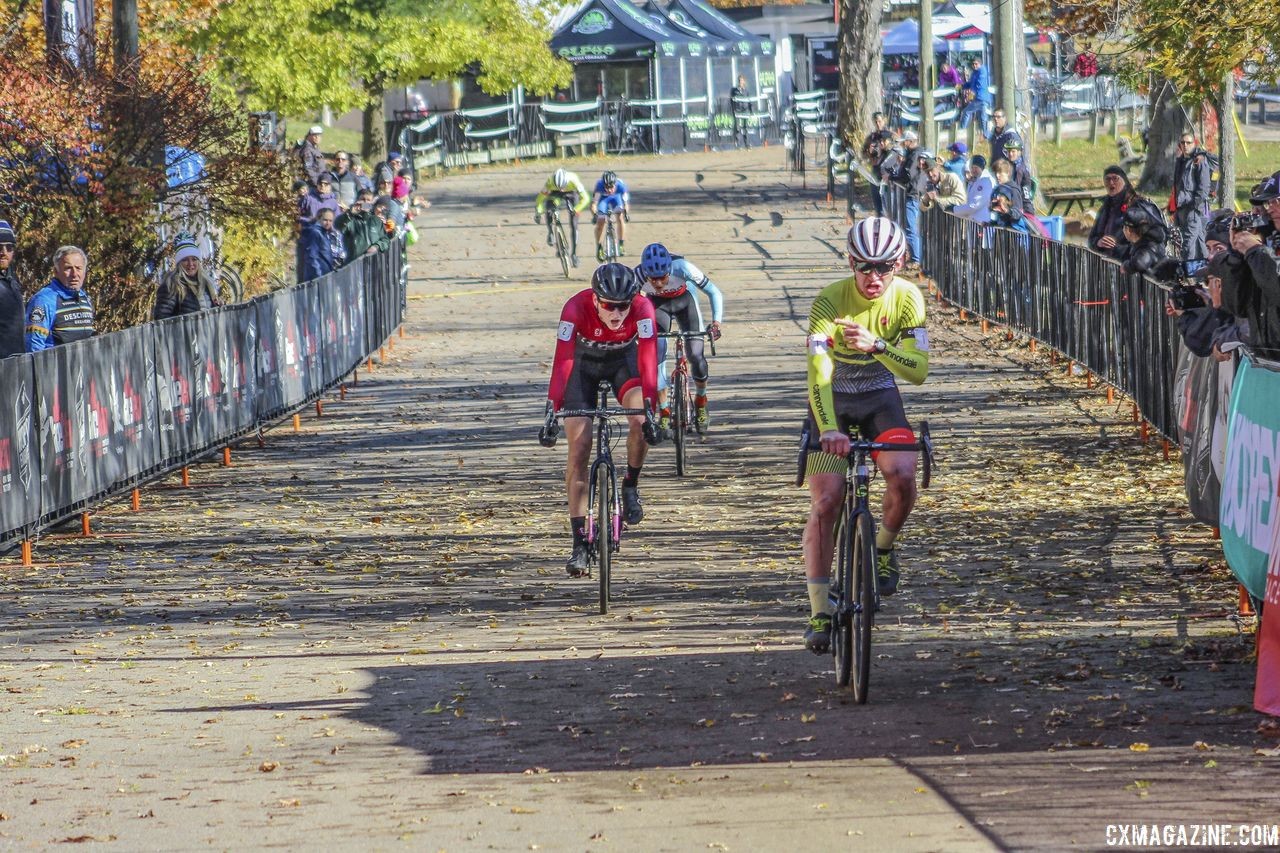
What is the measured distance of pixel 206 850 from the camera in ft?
22.5

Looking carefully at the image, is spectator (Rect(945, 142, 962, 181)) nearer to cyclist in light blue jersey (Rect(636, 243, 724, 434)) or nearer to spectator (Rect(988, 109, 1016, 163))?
spectator (Rect(988, 109, 1016, 163))

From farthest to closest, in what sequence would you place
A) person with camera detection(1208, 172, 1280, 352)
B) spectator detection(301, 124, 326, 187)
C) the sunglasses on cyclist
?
spectator detection(301, 124, 326, 187)
person with camera detection(1208, 172, 1280, 352)
the sunglasses on cyclist

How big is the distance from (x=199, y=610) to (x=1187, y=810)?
6834mm

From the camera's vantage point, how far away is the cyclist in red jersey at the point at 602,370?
1148 centimetres

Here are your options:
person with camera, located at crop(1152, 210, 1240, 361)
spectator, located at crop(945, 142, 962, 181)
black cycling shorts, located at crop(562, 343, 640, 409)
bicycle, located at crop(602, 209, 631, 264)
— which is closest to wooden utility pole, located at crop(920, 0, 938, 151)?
spectator, located at crop(945, 142, 962, 181)

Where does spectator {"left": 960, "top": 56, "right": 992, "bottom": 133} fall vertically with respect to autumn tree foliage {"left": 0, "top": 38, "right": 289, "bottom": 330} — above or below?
above

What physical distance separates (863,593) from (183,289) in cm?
1119

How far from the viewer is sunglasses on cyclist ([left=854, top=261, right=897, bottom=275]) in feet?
28.7

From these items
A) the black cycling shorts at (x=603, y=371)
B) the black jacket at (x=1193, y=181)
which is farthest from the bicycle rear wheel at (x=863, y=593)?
the black jacket at (x=1193, y=181)

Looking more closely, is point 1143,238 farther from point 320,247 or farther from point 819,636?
point 320,247

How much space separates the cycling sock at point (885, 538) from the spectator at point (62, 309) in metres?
A: 8.06

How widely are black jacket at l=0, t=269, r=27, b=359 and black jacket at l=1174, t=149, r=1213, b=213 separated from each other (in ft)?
45.6

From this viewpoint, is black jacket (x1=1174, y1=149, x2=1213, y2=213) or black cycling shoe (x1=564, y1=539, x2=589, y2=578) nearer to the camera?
black cycling shoe (x1=564, y1=539, x2=589, y2=578)

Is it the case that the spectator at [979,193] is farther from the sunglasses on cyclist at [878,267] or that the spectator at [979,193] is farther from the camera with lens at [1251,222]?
the sunglasses on cyclist at [878,267]
